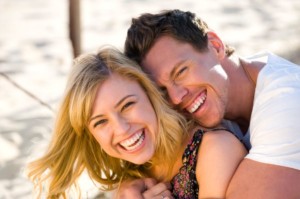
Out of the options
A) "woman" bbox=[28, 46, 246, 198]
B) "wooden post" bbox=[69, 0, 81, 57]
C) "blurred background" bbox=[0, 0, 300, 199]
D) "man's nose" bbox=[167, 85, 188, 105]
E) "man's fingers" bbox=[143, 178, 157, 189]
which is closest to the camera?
"woman" bbox=[28, 46, 246, 198]

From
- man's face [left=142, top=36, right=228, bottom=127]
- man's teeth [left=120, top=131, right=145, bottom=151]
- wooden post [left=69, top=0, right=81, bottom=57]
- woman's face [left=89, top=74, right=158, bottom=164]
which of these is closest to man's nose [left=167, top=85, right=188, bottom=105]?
man's face [left=142, top=36, right=228, bottom=127]

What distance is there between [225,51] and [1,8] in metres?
4.79

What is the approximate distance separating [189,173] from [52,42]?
3851mm

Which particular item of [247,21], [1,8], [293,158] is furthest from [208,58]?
[1,8]

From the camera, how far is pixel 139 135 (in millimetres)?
2664

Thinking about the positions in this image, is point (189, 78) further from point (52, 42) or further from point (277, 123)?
point (52, 42)

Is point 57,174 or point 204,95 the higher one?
point 204,95

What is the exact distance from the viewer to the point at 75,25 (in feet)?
16.0

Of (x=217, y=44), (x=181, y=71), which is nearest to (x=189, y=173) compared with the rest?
(x=181, y=71)

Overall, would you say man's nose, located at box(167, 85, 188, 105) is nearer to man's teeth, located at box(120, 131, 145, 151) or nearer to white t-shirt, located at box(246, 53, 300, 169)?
man's teeth, located at box(120, 131, 145, 151)

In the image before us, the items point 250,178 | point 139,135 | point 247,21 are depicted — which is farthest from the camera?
point 247,21

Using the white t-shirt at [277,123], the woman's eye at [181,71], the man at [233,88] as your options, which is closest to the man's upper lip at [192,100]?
the man at [233,88]

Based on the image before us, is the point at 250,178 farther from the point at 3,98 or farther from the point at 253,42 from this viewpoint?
the point at 253,42

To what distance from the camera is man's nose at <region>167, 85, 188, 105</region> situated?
276 cm
